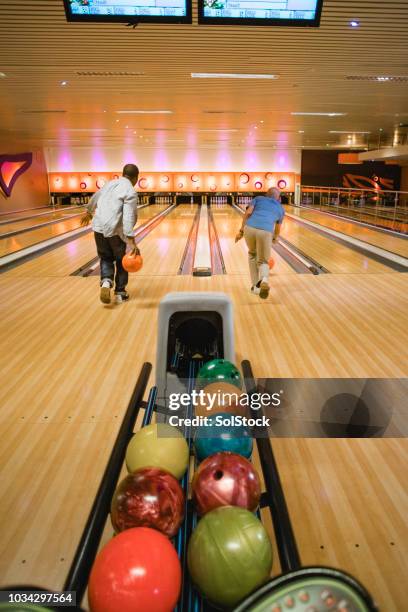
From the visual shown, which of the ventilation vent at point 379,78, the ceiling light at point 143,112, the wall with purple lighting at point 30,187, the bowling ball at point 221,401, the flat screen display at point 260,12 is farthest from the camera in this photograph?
the wall with purple lighting at point 30,187

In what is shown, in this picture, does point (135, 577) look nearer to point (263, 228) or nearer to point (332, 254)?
point (263, 228)

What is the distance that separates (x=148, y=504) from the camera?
111 centimetres

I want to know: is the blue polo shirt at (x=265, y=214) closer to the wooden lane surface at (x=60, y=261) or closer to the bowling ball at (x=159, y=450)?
the wooden lane surface at (x=60, y=261)

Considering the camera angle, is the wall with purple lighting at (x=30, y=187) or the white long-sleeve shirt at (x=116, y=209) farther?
the wall with purple lighting at (x=30, y=187)

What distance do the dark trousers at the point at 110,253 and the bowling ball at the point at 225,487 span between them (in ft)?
8.28

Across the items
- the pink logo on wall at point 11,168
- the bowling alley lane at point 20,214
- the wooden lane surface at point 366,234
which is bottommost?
the wooden lane surface at point 366,234

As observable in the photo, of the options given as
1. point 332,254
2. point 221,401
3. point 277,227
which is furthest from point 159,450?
point 332,254

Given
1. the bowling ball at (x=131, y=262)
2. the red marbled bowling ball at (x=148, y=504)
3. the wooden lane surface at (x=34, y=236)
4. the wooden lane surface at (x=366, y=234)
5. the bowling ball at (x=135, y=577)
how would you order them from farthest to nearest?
the wooden lane surface at (x=34, y=236)
the wooden lane surface at (x=366, y=234)
the bowling ball at (x=131, y=262)
the red marbled bowling ball at (x=148, y=504)
the bowling ball at (x=135, y=577)

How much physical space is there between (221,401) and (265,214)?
2.42 metres

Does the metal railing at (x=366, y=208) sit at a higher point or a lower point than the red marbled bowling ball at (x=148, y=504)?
higher

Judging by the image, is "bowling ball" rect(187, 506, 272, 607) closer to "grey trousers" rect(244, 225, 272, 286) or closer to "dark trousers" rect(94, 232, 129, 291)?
"dark trousers" rect(94, 232, 129, 291)

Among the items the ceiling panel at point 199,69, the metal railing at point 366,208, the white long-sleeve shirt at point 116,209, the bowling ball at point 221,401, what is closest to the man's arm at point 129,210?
the white long-sleeve shirt at point 116,209

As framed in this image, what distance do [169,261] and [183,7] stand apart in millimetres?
3112

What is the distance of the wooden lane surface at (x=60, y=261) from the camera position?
4926mm
